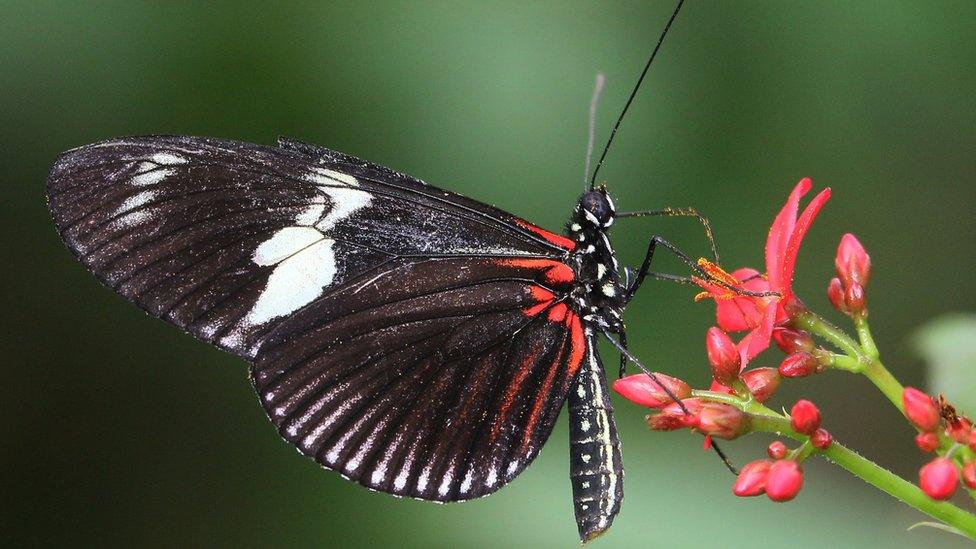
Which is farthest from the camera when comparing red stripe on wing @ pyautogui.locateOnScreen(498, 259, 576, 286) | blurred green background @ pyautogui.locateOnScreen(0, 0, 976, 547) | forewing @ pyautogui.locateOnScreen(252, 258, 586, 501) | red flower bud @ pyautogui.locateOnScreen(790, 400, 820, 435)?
blurred green background @ pyautogui.locateOnScreen(0, 0, 976, 547)

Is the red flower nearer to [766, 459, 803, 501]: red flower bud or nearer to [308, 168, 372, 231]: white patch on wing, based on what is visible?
[766, 459, 803, 501]: red flower bud

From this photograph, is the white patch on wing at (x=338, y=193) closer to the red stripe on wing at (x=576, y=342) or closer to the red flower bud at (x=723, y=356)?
the red stripe on wing at (x=576, y=342)

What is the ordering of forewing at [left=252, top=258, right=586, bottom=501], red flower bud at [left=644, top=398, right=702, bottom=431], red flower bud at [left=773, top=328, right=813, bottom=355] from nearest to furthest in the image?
red flower bud at [left=644, top=398, right=702, bottom=431], red flower bud at [left=773, top=328, right=813, bottom=355], forewing at [left=252, top=258, right=586, bottom=501]

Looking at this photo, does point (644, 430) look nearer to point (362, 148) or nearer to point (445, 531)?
point (445, 531)

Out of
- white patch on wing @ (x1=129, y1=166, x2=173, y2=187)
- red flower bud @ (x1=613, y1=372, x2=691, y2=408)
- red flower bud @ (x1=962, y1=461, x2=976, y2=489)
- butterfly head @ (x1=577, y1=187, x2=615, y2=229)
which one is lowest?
red flower bud @ (x1=962, y1=461, x2=976, y2=489)

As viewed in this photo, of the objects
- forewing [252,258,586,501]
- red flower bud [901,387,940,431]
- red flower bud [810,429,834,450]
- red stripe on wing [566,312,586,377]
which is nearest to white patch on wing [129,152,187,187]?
forewing [252,258,586,501]

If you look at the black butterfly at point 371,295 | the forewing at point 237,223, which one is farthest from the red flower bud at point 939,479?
the forewing at point 237,223

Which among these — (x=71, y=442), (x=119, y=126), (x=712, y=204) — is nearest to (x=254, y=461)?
(x=71, y=442)
